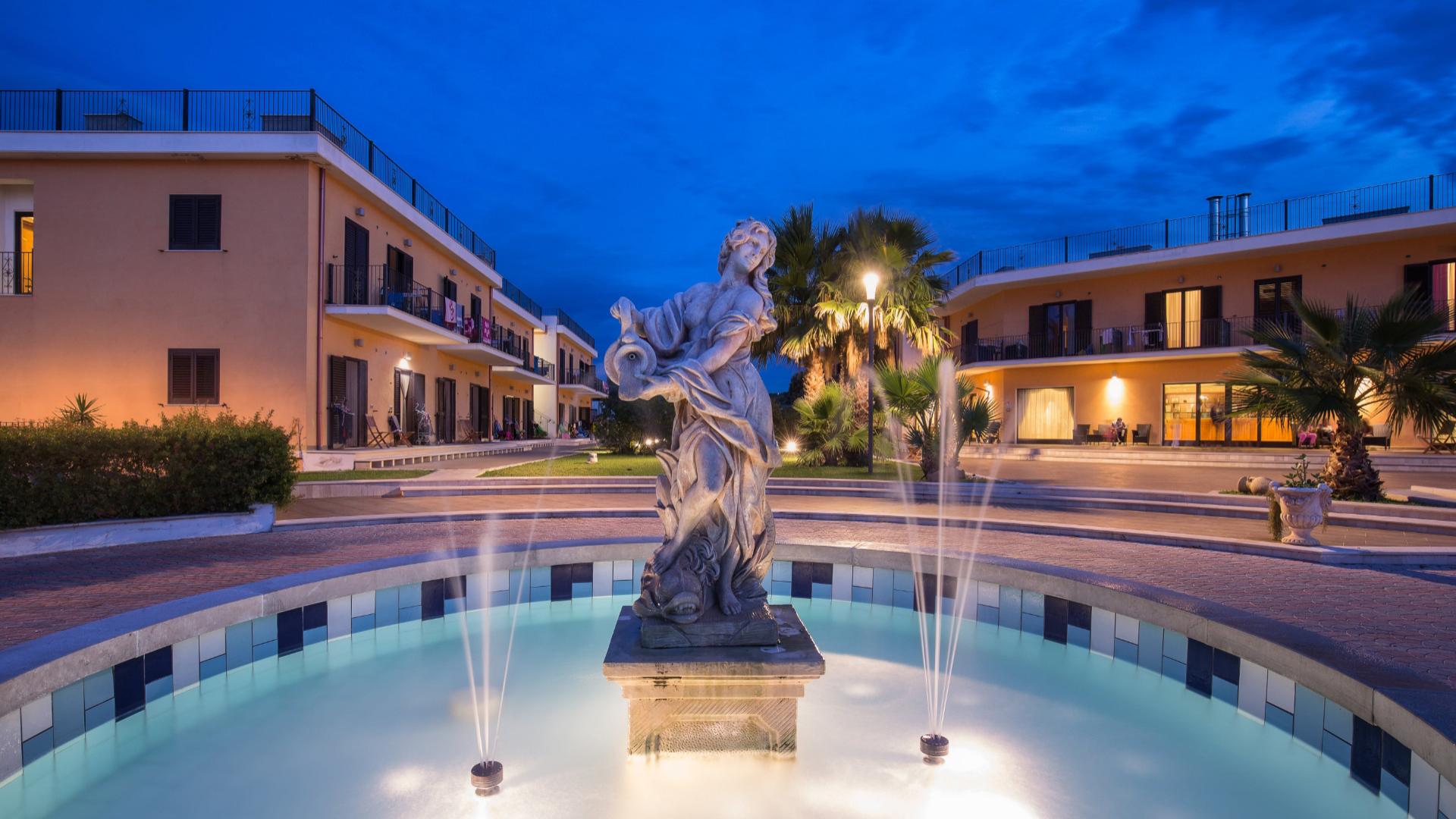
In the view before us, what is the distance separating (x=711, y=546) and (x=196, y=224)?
18.4 metres

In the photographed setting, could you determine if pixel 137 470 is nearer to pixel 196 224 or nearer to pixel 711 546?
pixel 711 546

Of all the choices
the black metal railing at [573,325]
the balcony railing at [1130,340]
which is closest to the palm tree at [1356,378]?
the balcony railing at [1130,340]

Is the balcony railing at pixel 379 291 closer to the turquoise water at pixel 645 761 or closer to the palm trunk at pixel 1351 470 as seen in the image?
the turquoise water at pixel 645 761

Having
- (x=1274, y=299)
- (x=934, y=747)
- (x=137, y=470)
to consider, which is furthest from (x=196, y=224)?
(x=1274, y=299)

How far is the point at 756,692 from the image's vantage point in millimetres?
3322

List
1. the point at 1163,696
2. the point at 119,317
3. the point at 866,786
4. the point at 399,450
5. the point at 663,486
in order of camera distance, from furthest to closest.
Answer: the point at 399,450
the point at 119,317
the point at 1163,696
the point at 663,486
the point at 866,786

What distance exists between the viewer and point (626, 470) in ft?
53.6

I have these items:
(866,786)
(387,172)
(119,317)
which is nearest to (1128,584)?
(866,786)

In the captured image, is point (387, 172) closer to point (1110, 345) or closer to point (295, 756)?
point (295, 756)

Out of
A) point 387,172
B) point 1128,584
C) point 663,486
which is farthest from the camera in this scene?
point 387,172

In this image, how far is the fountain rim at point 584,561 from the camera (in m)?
2.98

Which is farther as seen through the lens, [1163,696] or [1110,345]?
[1110,345]

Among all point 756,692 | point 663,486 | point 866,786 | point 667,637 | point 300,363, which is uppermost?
point 300,363

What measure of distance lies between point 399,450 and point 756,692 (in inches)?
659
